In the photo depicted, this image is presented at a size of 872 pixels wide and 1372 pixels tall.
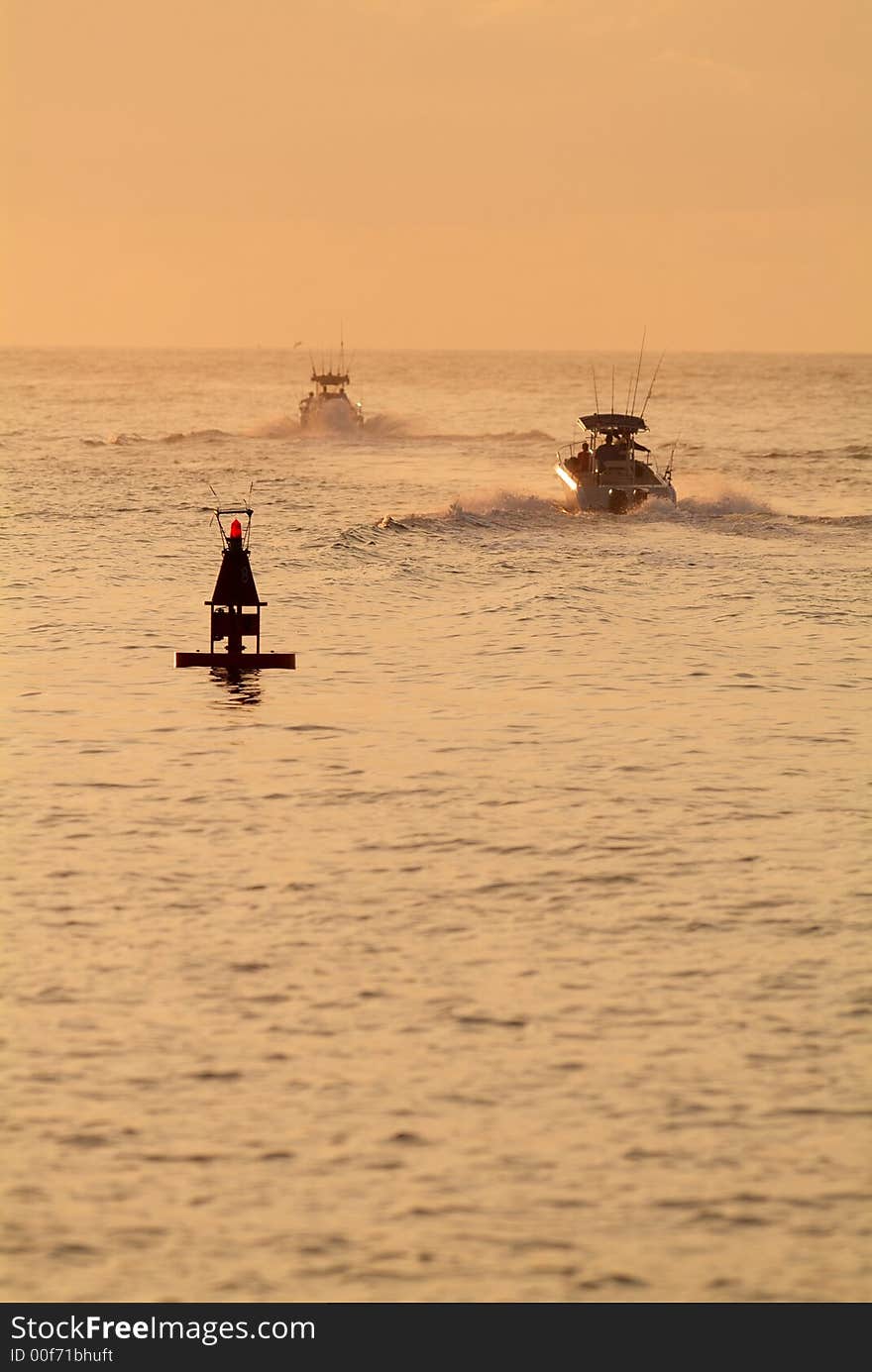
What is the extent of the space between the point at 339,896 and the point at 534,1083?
3986 mm

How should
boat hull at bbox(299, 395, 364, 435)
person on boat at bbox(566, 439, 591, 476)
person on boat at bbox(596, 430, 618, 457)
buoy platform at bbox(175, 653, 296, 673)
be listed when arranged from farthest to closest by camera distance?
boat hull at bbox(299, 395, 364, 435), person on boat at bbox(566, 439, 591, 476), person on boat at bbox(596, 430, 618, 457), buoy platform at bbox(175, 653, 296, 673)

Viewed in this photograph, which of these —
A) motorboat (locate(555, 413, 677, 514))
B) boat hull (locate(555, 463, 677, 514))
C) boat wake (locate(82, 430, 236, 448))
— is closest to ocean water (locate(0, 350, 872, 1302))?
boat hull (locate(555, 463, 677, 514))

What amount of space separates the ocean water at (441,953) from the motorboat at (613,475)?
17.8 metres

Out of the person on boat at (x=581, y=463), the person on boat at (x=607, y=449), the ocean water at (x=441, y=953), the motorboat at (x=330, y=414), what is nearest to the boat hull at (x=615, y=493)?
the person on boat at (x=581, y=463)

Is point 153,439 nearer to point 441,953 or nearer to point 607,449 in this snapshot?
point 607,449

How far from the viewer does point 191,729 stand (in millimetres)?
20984

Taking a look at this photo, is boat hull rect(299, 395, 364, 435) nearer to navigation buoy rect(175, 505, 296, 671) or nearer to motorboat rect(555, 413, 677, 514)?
motorboat rect(555, 413, 677, 514)

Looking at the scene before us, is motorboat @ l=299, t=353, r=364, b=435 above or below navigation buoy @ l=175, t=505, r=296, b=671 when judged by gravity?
above

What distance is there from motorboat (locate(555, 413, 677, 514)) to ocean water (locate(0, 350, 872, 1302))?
1782 centimetres

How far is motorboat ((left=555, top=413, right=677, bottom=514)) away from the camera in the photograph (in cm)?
5038

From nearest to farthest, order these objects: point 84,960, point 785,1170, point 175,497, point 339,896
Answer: point 785,1170 < point 84,960 < point 339,896 < point 175,497

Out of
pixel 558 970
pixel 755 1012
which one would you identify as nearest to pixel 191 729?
pixel 558 970
